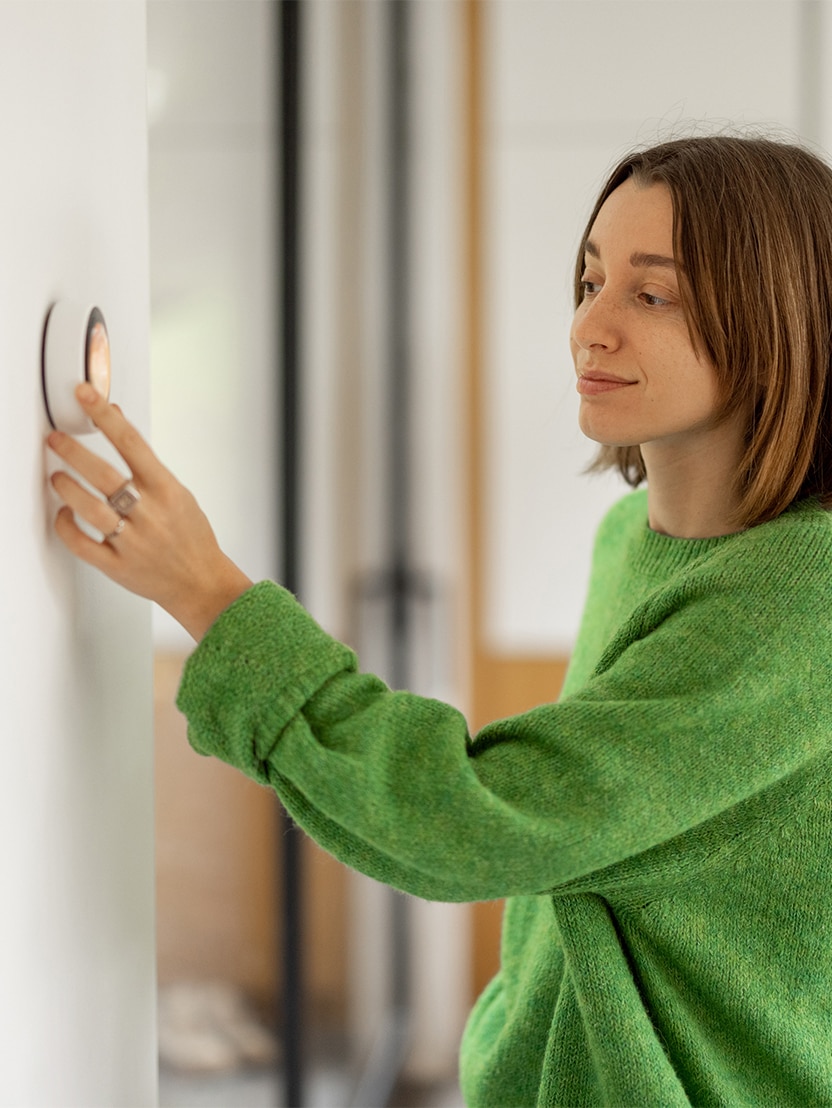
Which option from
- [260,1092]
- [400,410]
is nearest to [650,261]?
[260,1092]

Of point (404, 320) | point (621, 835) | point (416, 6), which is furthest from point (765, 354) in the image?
point (416, 6)

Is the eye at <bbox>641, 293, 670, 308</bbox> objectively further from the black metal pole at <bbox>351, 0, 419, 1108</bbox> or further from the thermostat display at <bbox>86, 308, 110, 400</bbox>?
the black metal pole at <bbox>351, 0, 419, 1108</bbox>

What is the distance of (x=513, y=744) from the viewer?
0.69 meters

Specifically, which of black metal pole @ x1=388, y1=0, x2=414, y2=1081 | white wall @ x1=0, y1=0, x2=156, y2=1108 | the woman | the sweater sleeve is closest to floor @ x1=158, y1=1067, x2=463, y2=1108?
black metal pole @ x1=388, y1=0, x2=414, y2=1081

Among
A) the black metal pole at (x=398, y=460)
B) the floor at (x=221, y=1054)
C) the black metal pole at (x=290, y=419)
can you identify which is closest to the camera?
the floor at (x=221, y=1054)

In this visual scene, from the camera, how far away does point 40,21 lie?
576mm

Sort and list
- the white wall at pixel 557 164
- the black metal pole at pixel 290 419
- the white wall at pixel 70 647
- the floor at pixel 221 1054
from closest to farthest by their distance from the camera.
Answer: the white wall at pixel 70 647 → the floor at pixel 221 1054 → the black metal pole at pixel 290 419 → the white wall at pixel 557 164

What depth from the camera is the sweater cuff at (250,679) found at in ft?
2.07

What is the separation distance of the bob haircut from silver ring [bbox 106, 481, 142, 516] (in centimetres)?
38

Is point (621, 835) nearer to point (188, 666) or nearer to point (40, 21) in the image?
point (188, 666)

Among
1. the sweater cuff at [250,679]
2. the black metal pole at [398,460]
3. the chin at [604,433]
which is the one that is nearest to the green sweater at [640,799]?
the sweater cuff at [250,679]

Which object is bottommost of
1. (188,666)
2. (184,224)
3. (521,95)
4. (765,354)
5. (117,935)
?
(117,935)

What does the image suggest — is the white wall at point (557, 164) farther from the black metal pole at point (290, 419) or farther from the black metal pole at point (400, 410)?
the black metal pole at point (290, 419)

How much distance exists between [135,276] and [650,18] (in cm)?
201
